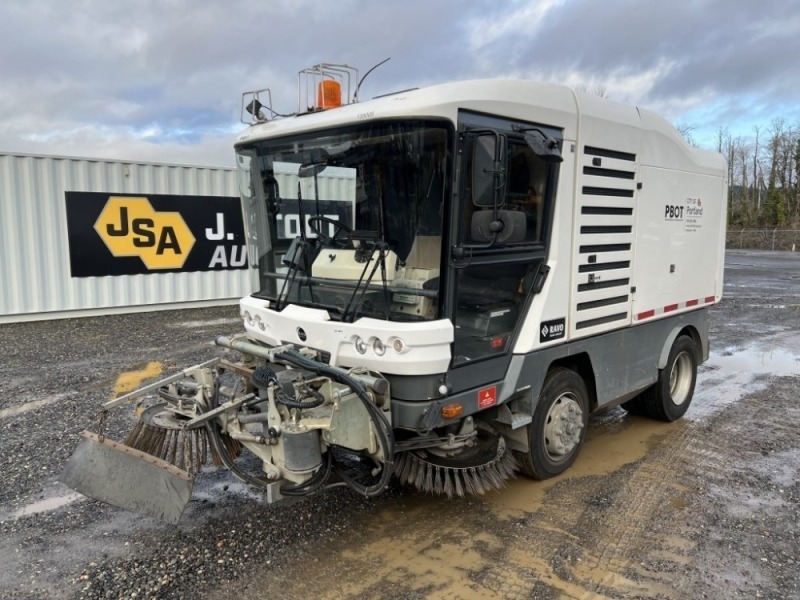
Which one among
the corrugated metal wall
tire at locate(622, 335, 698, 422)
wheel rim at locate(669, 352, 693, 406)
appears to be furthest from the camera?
the corrugated metal wall

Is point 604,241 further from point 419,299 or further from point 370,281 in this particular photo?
point 370,281

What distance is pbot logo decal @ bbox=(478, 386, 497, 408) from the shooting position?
11.6ft

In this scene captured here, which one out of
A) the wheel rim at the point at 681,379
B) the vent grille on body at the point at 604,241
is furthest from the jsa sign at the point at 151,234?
the vent grille on body at the point at 604,241

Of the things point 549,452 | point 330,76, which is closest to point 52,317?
point 330,76

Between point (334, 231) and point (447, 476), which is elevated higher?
point (334, 231)

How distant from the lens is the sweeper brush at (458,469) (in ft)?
12.1

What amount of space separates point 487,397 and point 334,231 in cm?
138

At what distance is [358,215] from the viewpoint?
3.51 m

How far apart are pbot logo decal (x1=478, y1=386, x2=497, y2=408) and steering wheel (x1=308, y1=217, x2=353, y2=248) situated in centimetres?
121

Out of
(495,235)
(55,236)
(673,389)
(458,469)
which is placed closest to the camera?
(495,235)

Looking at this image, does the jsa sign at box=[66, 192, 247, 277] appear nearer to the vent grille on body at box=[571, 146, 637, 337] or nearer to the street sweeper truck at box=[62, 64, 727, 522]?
the street sweeper truck at box=[62, 64, 727, 522]

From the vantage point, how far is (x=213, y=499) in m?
3.95

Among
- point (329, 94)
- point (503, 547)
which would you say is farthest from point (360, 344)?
point (329, 94)

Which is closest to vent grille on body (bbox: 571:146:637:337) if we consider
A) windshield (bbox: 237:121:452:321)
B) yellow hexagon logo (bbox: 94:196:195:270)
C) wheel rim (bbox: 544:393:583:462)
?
wheel rim (bbox: 544:393:583:462)
